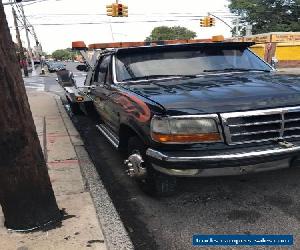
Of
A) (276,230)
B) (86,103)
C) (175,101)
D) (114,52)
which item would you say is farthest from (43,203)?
(86,103)

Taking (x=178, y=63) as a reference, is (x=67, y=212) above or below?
below

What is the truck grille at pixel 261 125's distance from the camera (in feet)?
11.6

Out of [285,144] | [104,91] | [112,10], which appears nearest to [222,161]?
[285,144]

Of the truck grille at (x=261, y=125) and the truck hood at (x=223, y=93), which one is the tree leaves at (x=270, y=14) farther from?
the truck grille at (x=261, y=125)

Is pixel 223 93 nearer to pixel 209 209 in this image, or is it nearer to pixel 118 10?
pixel 209 209

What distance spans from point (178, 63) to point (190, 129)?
1.83 m

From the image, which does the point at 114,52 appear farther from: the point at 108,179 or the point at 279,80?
the point at 279,80

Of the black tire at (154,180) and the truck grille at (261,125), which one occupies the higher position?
the truck grille at (261,125)

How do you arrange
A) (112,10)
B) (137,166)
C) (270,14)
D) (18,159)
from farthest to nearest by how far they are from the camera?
(270,14) → (112,10) → (137,166) → (18,159)

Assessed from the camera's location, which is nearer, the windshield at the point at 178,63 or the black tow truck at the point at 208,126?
the black tow truck at the point at 208,126

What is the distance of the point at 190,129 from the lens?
354 cm

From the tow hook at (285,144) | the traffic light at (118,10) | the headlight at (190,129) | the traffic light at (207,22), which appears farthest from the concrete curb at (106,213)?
the traffic light at (207,22)

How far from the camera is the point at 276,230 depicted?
11.7ft

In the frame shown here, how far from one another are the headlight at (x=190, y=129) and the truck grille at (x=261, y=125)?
4.1 inches
